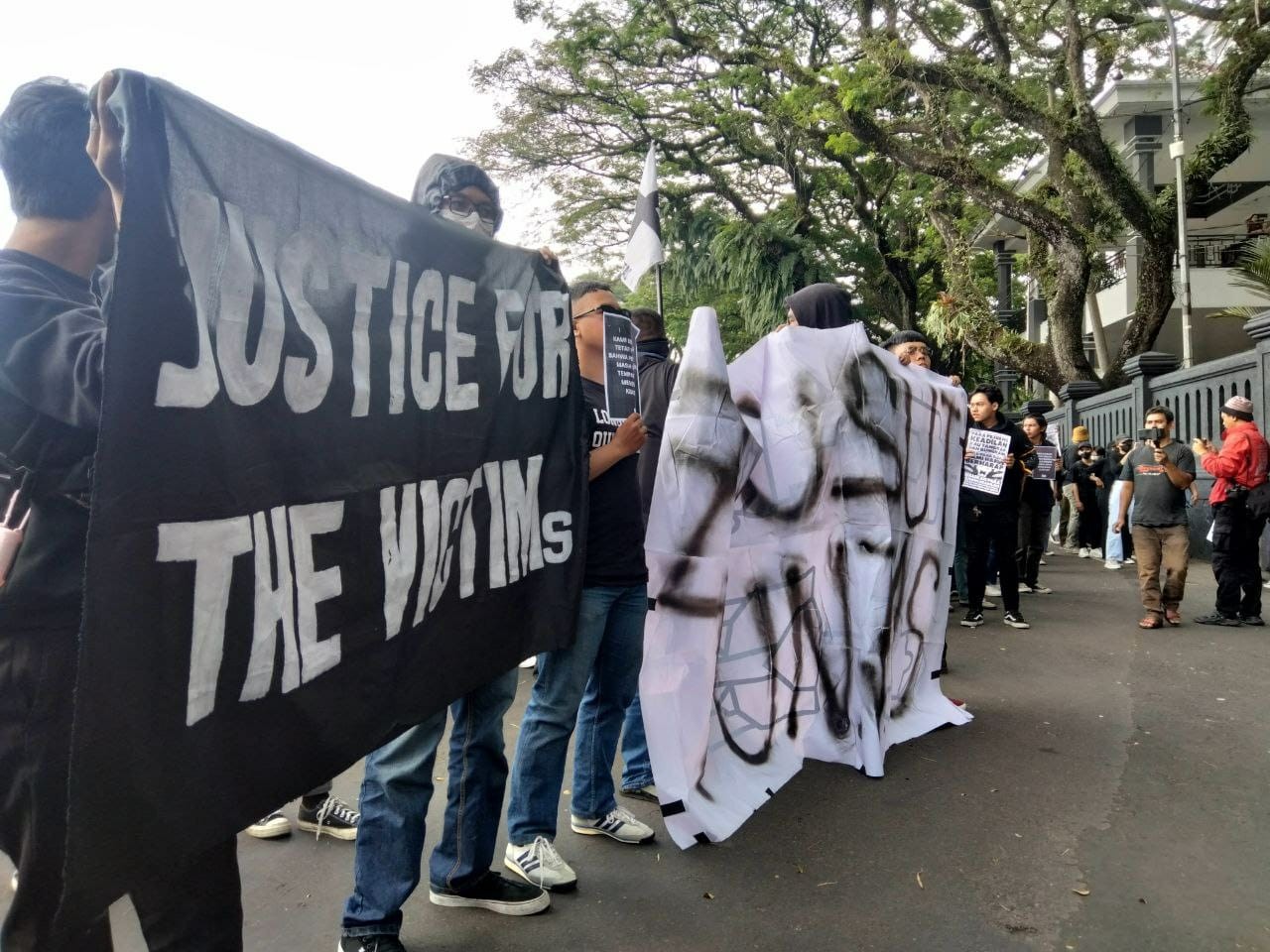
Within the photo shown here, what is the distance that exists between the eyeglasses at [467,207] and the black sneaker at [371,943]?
1.93 metres

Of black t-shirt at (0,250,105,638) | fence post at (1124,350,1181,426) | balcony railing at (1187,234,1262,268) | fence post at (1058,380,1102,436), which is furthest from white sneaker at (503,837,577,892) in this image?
balcony railing at (1187,234,1262,268)

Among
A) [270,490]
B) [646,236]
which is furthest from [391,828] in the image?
[646,236]

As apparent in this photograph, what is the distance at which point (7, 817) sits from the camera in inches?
63.9

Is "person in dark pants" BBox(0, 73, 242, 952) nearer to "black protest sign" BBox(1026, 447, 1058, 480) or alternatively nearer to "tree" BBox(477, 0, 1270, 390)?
"black protest sign" BBox(1026, 447, 1058, 480)

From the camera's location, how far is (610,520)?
3.11 metres

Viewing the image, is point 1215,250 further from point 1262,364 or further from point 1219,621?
point 1219,621

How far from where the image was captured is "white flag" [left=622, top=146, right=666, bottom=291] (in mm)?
4172

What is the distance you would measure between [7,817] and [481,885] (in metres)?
1.51

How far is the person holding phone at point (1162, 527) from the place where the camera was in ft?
25.9

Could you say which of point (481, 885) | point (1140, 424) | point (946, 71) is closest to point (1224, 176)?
point (946, 71)

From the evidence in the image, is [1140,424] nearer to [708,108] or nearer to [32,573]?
[708,108]

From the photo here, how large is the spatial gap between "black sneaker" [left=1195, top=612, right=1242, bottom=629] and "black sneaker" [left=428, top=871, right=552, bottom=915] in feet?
23.2

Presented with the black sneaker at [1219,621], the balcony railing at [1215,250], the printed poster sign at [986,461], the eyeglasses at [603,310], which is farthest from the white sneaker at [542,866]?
the balcony railing at [1215,250]

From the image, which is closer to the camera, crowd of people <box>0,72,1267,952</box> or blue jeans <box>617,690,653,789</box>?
crowd of people <box>0,72,1267,952</box>
